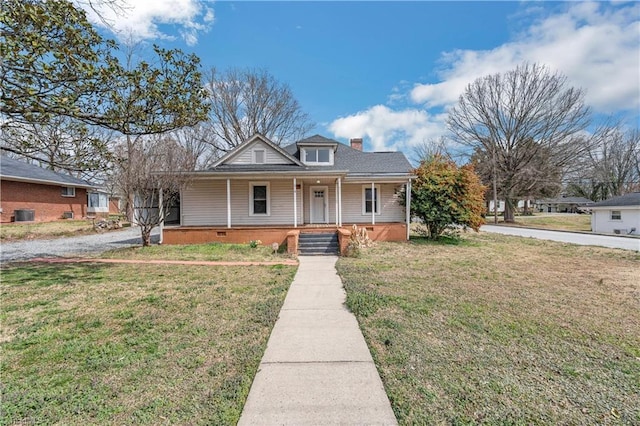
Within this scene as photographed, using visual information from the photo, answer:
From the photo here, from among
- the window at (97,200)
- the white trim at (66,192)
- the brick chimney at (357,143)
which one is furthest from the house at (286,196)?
the window at (97,200)

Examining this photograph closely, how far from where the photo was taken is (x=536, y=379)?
106 inches

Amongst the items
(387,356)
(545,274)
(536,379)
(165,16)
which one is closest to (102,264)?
(165,16)

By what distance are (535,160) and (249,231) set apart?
94.1 ft

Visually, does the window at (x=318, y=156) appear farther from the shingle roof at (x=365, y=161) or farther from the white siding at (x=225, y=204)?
the white siding at (x=225, y=204)

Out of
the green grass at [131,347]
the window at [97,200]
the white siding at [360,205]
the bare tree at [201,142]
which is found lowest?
the green grass at [131,347]

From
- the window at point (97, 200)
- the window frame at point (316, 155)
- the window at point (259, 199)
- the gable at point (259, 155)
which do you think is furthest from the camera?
the window at point (97, 200)

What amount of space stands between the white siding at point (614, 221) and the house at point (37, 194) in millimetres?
41942

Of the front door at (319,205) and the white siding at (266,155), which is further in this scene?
the front door at (319,205)

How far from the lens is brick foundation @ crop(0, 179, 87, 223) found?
18.2 m

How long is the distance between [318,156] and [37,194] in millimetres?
21103

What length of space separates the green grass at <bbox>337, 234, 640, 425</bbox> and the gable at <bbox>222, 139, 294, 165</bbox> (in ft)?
27.7

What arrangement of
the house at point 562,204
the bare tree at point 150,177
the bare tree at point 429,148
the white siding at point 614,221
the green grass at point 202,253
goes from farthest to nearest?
the house at point 562,204 < the bare tree at point 429,148 < the white siding at point 614,221 < the bare tree at point 150,177 < the green grass at point 202,253

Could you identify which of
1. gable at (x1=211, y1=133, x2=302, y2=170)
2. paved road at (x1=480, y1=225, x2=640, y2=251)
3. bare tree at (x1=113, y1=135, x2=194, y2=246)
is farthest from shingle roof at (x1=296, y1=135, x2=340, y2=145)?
paved road at (x1=480, y1=225, x2=640, y2=251)

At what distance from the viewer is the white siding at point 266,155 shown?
1410cm
